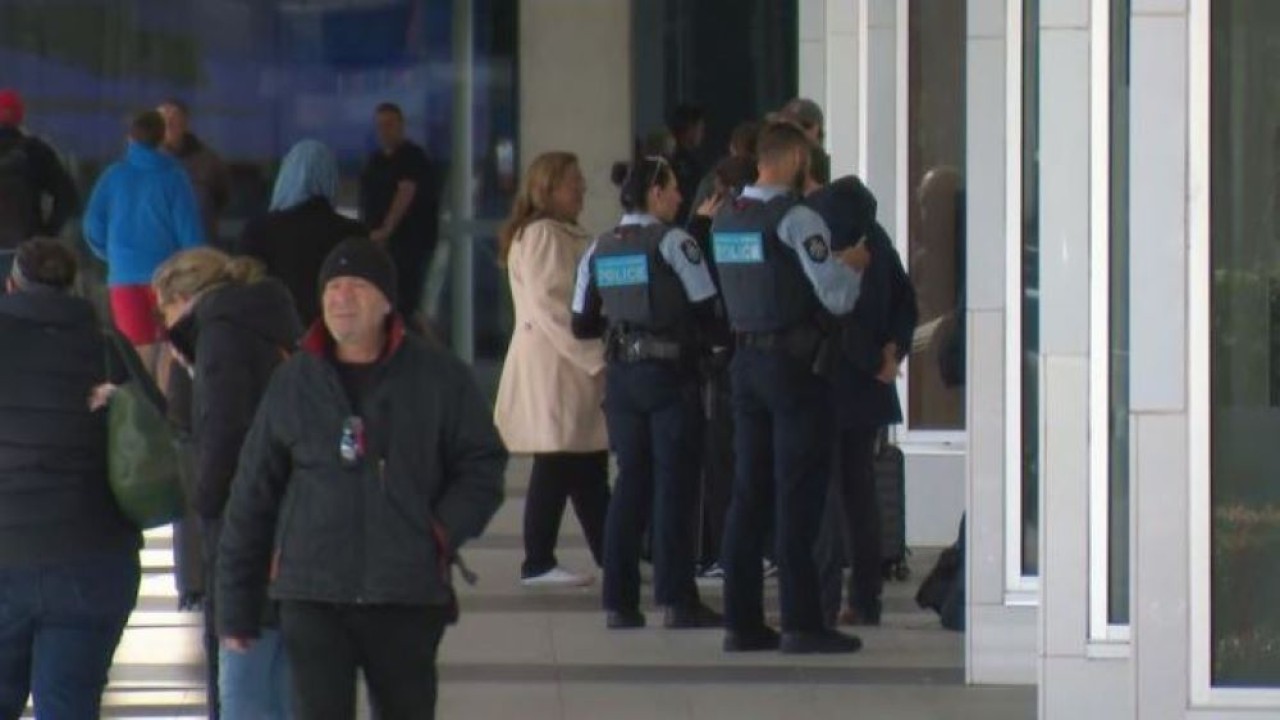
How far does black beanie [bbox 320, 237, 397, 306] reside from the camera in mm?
6801

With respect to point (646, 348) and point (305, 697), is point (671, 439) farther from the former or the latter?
point (305, 697)

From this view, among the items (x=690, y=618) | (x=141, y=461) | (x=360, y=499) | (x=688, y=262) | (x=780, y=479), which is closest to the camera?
(x=360, y=499)

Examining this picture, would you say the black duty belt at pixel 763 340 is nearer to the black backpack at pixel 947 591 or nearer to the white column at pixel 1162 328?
the black backpack at pixel 947 591

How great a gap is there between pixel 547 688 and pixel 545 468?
6.64 ft

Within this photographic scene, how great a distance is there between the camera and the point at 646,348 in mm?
10633

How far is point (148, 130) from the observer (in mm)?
15078

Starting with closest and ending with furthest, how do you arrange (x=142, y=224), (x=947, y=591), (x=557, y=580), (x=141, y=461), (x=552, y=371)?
(x=141, y=461) < (x=947, y=591) < (x=552, y=371) < (x=557, y=580) < (x=142, y=224)

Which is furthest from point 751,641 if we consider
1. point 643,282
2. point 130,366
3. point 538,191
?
point 130,366

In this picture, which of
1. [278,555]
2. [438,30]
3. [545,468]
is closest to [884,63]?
[545,468]

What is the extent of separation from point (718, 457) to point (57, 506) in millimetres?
4551

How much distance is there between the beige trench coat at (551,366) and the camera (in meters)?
11.6

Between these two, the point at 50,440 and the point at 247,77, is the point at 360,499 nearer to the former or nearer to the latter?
the point at 50,440

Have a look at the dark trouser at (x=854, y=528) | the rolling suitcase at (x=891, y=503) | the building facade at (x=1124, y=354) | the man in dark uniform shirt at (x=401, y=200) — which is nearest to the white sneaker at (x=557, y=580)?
the rolling suitcase at (x=891, y=503)

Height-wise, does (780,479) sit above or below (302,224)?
below
